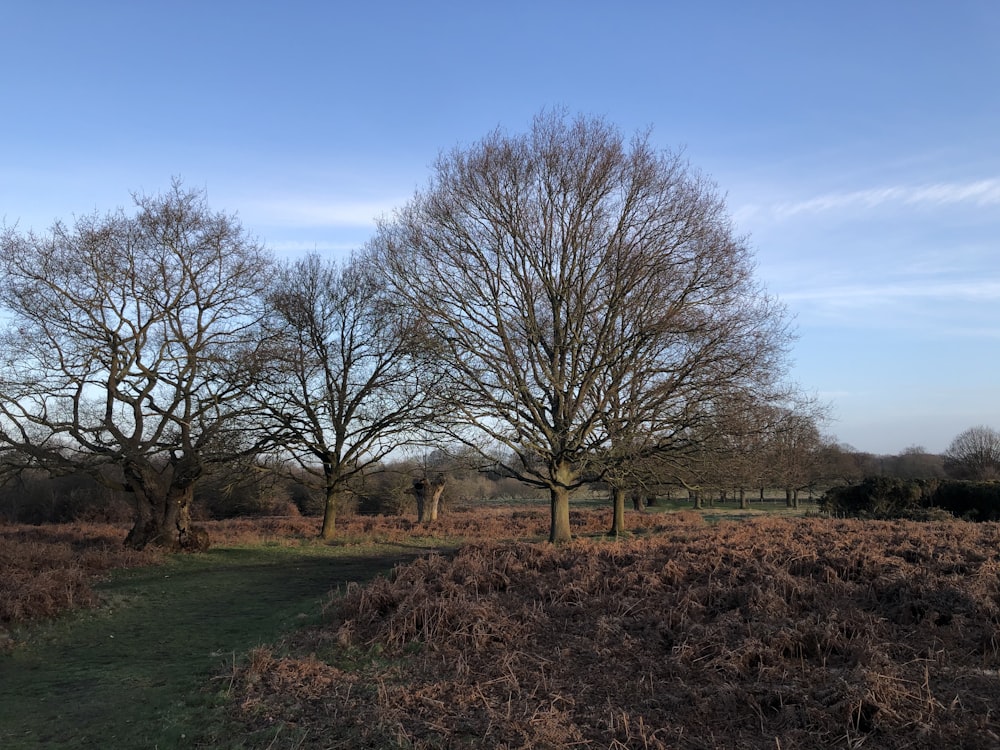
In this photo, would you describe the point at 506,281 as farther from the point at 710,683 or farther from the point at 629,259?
the point at 710,683

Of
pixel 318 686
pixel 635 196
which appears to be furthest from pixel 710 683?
pixel 635 196

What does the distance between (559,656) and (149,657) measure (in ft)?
15.8

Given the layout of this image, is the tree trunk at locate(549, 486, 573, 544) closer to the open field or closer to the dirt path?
the dirt path

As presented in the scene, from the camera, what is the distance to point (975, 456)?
55969mm

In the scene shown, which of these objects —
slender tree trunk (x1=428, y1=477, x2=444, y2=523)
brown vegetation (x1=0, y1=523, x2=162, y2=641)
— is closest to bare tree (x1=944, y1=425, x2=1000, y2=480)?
slender tree trunk (x1=428, y1=477, x2=444, y2=523)

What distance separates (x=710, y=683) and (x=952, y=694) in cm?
162

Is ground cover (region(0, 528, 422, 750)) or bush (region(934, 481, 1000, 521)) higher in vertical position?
bush (region(934, 481, 1000, 521))

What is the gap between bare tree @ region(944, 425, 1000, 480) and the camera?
4863cm

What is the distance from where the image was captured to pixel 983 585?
7.05 metres

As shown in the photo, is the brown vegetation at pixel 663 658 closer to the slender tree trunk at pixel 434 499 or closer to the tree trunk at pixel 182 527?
the tree trunk at pixel 182 527

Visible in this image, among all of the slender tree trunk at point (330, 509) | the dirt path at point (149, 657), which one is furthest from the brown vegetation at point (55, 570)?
the slender tree trunk at point (330, 509)

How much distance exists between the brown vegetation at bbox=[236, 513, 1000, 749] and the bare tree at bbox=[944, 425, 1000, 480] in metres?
43.6

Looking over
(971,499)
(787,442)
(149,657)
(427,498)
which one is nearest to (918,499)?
(971,499)

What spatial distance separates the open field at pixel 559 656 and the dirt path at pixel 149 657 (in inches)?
1.4
